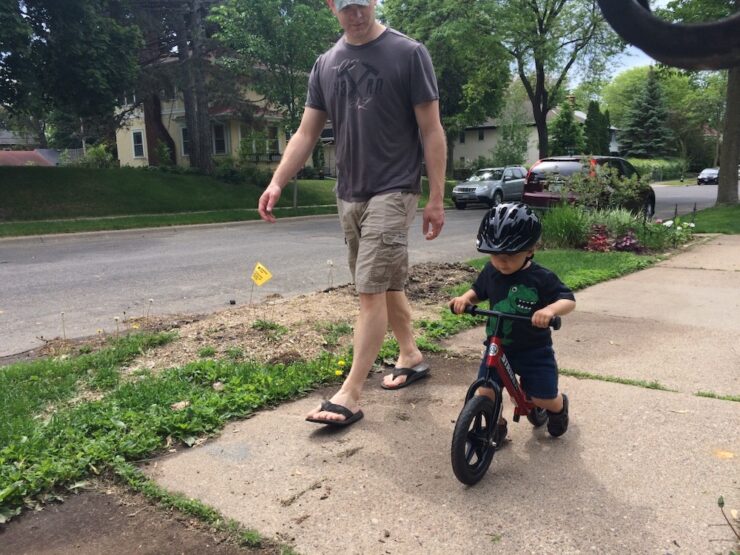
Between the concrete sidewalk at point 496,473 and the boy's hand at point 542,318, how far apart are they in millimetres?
673

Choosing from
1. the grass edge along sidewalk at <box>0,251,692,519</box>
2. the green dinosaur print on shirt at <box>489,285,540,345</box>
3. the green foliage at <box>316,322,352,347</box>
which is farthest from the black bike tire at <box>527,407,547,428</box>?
the green foliage at <box>316,322,352,347</box>

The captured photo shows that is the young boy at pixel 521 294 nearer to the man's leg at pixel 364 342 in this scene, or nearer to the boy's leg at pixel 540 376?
the boy's leg at pixel 540 376

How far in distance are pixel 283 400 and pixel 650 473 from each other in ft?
6.28

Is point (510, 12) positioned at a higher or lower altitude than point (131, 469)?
higher

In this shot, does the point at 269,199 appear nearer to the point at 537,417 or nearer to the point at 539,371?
the point at 539,371

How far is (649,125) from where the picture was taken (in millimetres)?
58281

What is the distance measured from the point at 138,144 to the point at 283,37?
82.3 feet

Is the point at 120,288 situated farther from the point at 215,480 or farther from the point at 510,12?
the point at 510,12

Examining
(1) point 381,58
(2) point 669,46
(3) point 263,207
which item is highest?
(1) point 381,58

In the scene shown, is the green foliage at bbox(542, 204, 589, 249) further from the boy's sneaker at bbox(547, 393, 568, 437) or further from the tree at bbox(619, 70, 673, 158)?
the tree at bbox(619, 70, 673, 158)

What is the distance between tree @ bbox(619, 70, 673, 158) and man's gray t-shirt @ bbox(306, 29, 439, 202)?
61.6 meters

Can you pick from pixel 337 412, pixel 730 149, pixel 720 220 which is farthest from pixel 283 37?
pixel 337 412

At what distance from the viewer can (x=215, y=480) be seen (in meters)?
2.67

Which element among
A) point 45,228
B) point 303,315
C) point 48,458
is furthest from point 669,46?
point 45,228
